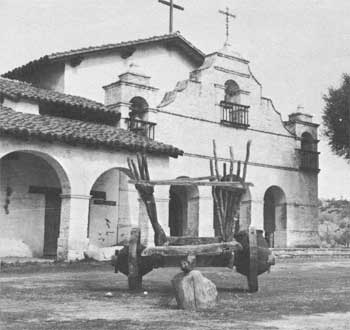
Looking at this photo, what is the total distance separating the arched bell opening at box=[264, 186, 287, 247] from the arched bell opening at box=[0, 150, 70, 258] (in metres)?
9.48

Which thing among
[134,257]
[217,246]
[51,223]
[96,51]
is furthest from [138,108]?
[217,246]

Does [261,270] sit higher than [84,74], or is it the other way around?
[84,74]

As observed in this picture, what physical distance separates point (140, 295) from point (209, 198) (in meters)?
13.4

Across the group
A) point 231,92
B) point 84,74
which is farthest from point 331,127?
point 84,74

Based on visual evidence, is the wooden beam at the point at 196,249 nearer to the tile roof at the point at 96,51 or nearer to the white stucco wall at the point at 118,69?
the white stucco wall at the point at 118,69

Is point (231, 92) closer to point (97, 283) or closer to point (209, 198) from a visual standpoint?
point (209, 198)

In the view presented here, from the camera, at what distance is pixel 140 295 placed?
8352 mm

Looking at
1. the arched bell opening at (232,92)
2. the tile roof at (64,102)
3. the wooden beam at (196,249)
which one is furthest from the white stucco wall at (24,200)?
the wooden beam at (196,249)

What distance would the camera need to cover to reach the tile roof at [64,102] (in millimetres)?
17720

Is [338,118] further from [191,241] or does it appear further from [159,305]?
[159,305]

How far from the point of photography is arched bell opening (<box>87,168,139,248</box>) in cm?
1962

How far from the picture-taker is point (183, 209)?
2259 cm

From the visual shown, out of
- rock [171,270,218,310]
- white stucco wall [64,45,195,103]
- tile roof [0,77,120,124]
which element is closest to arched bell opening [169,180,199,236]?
white stucco wall [64,45,195,103]

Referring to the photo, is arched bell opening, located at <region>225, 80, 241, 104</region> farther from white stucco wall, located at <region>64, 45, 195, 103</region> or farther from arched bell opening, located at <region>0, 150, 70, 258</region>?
arched bell opening, located at <region>0, 150, 70, 258</region>
